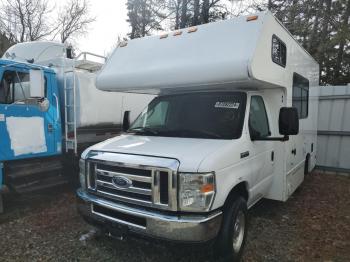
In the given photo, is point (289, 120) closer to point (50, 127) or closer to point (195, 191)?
point (195, 191)

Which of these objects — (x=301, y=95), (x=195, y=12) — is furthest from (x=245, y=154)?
(x=195, y=12)

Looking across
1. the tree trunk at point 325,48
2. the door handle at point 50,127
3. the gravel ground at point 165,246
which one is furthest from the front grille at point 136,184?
the tree trunk at point 325,48

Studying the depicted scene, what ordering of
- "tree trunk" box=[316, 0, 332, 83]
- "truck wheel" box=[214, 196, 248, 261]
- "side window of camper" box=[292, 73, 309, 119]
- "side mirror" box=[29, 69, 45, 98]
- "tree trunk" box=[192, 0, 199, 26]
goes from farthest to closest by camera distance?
"tree trunk" box=[192, 0, 199, 26]
"tree trunk" box=[316, 0, 332, 83]
"side window of camper" box=[292, 73, 309, 119]
"side mirror" box=[29, 69, 45, 98]
"truck wheel" box=[214, 196, 248, 261]

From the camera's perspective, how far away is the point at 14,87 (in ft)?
19.3

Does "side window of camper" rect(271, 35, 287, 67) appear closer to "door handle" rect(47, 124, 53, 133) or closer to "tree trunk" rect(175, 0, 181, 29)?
"door handle" rect(47, 124, 53, 133)

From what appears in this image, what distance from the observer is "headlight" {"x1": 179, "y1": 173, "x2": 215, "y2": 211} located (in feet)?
11.0

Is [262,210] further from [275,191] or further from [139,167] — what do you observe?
[139,167]

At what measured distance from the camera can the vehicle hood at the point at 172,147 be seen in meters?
3.45

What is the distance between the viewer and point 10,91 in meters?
5.80

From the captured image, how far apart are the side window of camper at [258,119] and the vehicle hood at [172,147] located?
72 centimetres

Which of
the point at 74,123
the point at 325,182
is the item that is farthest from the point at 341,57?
the point at 74,123

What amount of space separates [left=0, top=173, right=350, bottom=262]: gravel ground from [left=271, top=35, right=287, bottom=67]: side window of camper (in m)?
2.63

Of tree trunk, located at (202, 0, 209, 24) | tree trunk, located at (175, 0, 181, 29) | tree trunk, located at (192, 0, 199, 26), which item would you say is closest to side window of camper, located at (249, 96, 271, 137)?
tree trunk, located at (202, 0, 209, 24)

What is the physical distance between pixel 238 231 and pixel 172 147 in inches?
53.5
